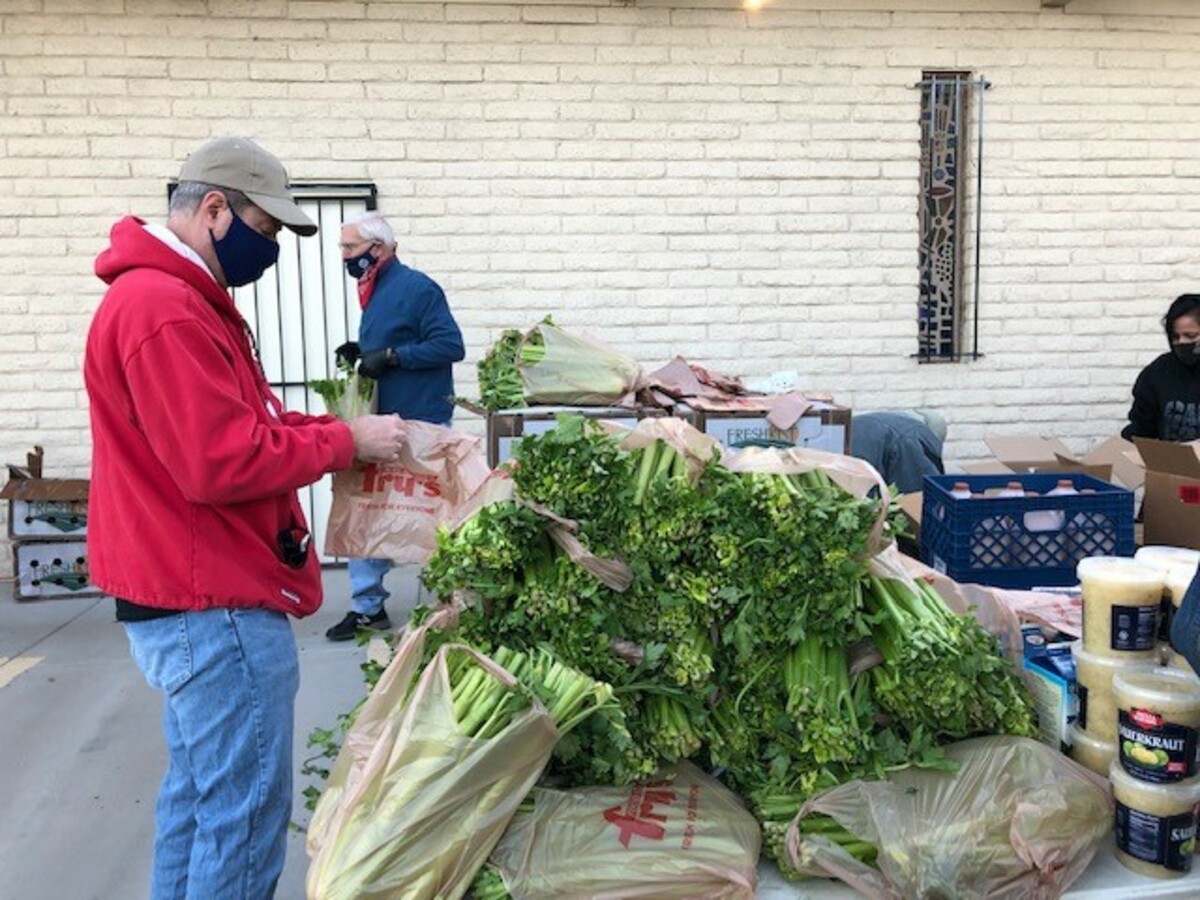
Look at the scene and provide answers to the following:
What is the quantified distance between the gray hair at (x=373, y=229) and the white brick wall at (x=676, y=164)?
1179mm

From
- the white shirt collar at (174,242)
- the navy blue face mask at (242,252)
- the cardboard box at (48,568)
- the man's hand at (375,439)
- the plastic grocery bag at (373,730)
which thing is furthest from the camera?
the cardboard box at (48,568)

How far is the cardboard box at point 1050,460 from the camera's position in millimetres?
3988

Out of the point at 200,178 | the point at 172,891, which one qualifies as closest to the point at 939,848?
the point at 172,891

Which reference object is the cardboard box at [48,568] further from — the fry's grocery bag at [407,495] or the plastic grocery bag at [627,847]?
the plastic grocery bag at [627,847]

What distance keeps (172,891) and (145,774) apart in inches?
69.5

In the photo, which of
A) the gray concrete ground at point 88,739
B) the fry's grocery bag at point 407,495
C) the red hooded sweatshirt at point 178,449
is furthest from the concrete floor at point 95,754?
the red hooded sweatshirt at point 178,449

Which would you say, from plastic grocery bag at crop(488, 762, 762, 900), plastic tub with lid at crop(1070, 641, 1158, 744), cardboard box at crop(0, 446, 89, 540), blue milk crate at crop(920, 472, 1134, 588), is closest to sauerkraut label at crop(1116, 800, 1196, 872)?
plastic tub with lid at crop(1070, 641, 1158, 744)

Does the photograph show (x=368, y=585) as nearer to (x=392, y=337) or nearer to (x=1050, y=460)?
(x=392, y=337)

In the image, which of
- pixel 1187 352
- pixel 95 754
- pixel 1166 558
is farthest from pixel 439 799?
pixel 1187 352

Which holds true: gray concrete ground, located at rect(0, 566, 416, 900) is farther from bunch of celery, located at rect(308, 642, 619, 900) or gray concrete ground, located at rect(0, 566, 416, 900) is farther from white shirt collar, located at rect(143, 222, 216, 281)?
white shirt collar, located at rect(143, 222, 216, 281)

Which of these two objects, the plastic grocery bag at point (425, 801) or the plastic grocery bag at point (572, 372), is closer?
the plastic grocery bag at point (425, 801)

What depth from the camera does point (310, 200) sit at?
6.11 meters

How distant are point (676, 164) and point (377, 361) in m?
2.57

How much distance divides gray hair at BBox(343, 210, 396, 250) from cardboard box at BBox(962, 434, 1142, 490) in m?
3.02
